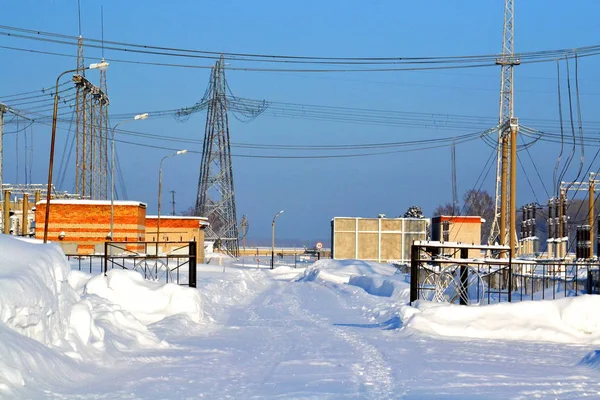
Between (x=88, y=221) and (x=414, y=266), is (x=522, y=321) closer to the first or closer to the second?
(x=414, y=266)

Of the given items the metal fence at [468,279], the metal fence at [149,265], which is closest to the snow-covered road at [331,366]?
the metal fence at [468,279]

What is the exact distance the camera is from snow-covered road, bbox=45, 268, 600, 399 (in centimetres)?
1089

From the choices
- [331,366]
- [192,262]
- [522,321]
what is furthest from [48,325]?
[192,262]

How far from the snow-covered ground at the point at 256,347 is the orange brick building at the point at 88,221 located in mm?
38734

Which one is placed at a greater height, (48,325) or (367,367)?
(48,325)

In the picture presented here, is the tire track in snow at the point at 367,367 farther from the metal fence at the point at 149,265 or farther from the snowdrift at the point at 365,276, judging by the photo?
the snowdrift at the point at 365,276

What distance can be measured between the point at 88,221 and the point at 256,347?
48.8 meters

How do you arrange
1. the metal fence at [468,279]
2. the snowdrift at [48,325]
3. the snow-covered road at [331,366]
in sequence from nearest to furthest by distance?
the snowdrift at [48,325] → the snow-covered road at [331,366] → the metal fence at [468,279]

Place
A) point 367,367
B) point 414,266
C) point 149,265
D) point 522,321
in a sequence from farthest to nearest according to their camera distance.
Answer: point 149,265, point 414,266, point 522,321, point 367,367

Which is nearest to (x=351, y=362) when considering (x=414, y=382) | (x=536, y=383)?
(x=414, y=382)

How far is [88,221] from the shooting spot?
62.7 meters

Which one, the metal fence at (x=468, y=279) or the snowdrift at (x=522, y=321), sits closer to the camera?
the snowdrift at (x=522, y=321)

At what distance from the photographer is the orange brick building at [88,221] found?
62.0 m

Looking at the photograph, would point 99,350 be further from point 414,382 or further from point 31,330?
point 414,382
